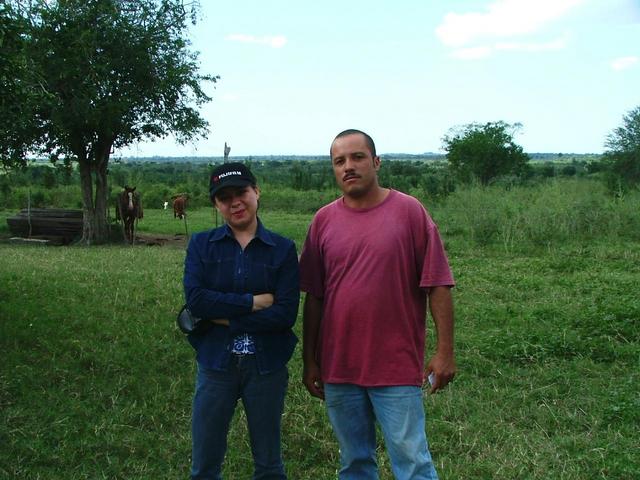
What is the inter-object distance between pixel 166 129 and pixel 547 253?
33.9 feet

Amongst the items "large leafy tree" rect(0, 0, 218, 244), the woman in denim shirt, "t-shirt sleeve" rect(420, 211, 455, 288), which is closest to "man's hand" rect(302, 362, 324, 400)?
the woman in denim shirt

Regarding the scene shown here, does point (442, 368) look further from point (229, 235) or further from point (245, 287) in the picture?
point (229, 235)

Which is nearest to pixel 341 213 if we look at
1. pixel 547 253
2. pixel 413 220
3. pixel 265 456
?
pixel 413 220

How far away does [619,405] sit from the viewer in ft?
16.7

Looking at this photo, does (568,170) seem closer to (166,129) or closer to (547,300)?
(166,129)

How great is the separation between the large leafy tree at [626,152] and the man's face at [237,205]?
29.4 metres

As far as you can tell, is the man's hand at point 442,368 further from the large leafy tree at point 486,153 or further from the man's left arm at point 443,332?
the large leafy tree at point 486,153

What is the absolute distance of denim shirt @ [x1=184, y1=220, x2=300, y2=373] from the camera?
10.1 feet

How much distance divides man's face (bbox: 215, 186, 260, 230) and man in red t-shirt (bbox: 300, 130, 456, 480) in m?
0.33

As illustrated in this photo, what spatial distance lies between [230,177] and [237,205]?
125 mm

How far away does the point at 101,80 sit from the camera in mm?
17125

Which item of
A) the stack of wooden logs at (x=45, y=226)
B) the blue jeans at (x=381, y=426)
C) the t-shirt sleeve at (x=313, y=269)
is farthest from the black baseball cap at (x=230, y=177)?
the stack of wooden logs at (x=45, y=226)

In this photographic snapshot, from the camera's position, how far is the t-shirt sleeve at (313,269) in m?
3.19

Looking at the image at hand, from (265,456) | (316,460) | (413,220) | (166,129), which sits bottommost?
(316,460)
